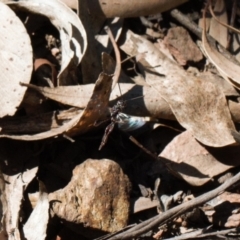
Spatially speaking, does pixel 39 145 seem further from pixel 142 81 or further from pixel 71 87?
pixel 142 81

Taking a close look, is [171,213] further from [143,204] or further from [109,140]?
[109,140]

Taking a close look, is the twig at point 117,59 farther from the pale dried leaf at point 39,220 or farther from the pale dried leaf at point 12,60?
the pale dried leaf at point 39,220

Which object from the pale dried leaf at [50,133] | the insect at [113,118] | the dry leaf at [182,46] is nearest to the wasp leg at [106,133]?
the insect at [113,118]

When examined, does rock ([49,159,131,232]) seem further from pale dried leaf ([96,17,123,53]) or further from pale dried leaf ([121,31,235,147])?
pale dried leaf ([96,17,123,53])

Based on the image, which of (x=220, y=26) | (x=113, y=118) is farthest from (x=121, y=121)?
(x=220, y=26)

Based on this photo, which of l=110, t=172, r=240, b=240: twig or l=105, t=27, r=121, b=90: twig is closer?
l=110, t=172, r=240, b=240: twig

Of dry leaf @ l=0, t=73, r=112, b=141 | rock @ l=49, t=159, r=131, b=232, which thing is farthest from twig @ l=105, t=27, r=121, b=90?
rock @ l=49, t=159, r=131, b=232
